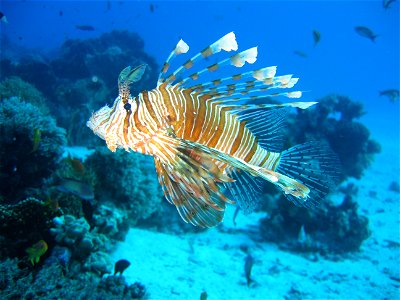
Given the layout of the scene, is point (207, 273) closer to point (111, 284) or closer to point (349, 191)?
point (111, 284)

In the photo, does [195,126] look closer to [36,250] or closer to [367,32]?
A: [36,250]

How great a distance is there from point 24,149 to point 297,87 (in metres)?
12.9

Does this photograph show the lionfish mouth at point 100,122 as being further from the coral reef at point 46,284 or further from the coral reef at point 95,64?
the coral reef at point 95,64

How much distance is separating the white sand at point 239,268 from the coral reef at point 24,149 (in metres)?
1.81

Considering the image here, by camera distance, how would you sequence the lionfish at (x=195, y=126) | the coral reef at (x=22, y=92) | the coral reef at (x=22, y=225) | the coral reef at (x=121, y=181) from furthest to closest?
the coral reef at (x=22, y=92), the coral reef at (x=121, y=181), the coral reef at (x=22, y=225), the lionfish at (x=195, y=126)

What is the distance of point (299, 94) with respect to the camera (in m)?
1.89

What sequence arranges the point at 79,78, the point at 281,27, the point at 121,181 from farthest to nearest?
the point at 281,27
the point at 79,78
the point at 121,181

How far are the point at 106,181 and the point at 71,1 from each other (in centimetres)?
10784

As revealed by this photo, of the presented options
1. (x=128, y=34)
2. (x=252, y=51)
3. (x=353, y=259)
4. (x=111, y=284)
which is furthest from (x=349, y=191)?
(x=128, y=34)

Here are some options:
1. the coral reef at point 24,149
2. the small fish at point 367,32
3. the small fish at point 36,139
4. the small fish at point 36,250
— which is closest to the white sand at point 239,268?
the small fish at point 36,250

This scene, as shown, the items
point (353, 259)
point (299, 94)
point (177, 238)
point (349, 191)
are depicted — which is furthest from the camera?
point (349, 191)

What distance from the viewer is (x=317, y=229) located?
6.84 m

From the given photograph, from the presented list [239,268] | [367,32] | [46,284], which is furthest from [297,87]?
[46,284]

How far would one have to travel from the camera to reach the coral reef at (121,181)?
17.4ft
